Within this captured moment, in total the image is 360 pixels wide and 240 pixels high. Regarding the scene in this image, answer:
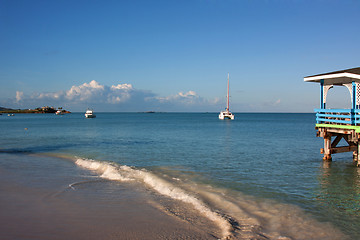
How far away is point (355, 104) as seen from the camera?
15734 mm

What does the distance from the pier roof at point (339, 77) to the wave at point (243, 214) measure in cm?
897

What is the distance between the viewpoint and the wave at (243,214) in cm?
754

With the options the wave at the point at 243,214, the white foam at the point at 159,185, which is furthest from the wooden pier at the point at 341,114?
the white foam at the point at 159,185

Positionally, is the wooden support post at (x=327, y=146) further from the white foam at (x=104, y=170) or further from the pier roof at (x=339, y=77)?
the white foam at (x=104, y=170)

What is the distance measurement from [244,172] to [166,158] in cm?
742

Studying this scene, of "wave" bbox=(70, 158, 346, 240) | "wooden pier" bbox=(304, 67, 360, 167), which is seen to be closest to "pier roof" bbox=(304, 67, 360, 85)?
"wooden pier" bbox=(304, 67, 360, 167)

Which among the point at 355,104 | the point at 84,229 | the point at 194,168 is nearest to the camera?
the point at 84,229

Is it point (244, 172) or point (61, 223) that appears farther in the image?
point (244, 172)

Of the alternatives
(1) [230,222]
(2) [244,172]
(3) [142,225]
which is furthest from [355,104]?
(3) [142,225]

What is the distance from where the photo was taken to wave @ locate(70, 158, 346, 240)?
7542 millimetres

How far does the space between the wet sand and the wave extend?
1.00 metres

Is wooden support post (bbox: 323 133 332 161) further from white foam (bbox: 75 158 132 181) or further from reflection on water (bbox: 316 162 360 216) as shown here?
white foam (bbox: 75 158 132 181)

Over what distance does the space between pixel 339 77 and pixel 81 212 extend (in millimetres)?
15702

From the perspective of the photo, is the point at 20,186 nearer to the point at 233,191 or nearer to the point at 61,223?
the point at 61,223
